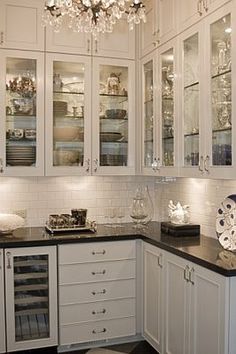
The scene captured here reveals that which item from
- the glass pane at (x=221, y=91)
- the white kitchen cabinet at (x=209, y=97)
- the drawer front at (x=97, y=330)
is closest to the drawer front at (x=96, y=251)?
the drawer front at (x=97, y=330)

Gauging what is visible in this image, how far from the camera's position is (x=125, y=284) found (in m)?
3.25

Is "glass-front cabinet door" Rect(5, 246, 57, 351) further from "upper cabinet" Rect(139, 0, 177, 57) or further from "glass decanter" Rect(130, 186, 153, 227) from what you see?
"upper cabinet" Rect(139, 0, 177, 57)

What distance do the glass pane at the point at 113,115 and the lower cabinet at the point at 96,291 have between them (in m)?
0.83

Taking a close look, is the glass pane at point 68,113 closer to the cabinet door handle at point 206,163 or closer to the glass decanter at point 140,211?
the glass decanter at point 140,211

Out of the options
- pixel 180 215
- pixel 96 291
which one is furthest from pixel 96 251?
pixel 180 215

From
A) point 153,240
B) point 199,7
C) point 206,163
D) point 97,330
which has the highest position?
point 199,7

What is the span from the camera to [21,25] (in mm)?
3285

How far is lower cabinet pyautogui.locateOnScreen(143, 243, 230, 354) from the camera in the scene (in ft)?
7.02

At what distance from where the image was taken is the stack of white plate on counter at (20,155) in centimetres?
330

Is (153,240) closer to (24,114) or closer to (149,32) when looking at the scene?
(24,114)

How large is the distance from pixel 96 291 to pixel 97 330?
0.31m

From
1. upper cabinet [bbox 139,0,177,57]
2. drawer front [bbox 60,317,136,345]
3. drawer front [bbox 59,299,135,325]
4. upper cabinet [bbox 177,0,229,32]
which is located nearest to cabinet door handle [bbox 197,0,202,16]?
upper cabinet [bbox 177,0,229,32]

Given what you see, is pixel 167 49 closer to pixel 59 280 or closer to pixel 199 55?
pixel 199 55

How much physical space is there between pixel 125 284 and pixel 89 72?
6.03ft
